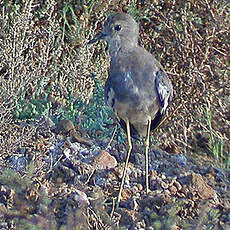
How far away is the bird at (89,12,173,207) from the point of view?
13.6 ft

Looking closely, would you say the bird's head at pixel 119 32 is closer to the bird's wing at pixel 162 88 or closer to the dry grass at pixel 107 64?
the bird's wing at pixel 162 88

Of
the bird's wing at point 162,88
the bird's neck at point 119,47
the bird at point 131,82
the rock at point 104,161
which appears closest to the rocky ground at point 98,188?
the rock at point 104,161

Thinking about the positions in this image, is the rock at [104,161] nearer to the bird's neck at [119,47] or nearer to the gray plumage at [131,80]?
the gray plumage at [131,80]

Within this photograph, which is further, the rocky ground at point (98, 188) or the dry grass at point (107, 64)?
the dry grass at point (107, 64)

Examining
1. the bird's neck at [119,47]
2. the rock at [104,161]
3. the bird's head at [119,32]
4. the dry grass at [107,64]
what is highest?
the bird's head at [119,32]

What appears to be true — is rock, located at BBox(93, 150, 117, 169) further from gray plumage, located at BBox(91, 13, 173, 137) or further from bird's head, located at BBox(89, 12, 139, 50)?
bird's head, located at BBox(89, 12, 139, 50)

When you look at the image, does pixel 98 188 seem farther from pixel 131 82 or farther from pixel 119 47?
pixel 119 47

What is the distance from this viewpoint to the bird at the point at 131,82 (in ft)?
13.6

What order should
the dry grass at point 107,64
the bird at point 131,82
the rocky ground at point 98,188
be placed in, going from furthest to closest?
the dry grass at point 107,64, the bird at point 131,82, the rocky ground at point 98,188

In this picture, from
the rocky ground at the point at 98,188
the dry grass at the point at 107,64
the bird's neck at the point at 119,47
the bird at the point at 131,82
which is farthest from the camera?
the dry grass at the point at 107,64

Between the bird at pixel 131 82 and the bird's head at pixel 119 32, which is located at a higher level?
the bird's head at pixel 119 32

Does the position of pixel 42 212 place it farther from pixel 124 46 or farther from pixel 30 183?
pixel 124 46

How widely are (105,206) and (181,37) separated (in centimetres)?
186

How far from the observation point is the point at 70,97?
498cm
